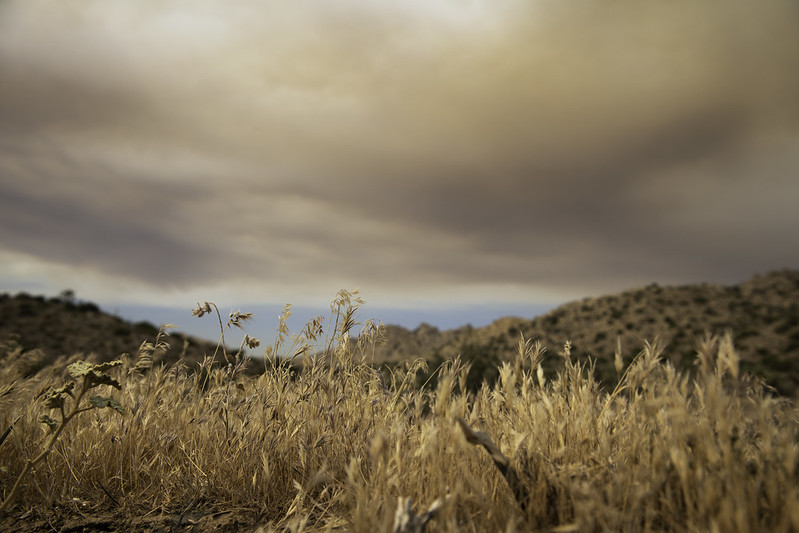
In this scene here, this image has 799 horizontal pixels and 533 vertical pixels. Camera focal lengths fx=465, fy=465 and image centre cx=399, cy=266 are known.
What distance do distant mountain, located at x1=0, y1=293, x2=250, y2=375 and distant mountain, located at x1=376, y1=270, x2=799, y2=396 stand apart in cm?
1399

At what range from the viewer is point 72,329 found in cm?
2655

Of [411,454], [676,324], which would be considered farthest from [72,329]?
[676,324]

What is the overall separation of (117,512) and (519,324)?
42.7m

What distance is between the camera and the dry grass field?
77.7 inches

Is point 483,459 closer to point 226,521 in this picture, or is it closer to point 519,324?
point 226,521

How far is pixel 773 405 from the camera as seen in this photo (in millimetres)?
2652

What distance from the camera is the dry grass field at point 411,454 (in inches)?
77.7

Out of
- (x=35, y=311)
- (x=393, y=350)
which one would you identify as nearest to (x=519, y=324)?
(x=393, y=350)

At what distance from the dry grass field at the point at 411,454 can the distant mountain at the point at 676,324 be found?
22.2 metres

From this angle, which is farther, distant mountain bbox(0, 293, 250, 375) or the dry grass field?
distant mountain bbox(0, 293, 250, 375)

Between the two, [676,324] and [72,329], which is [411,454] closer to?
[72,329]

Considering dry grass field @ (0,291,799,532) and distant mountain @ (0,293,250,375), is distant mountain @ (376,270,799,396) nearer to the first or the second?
distant mountain @ (0,293,250,375)

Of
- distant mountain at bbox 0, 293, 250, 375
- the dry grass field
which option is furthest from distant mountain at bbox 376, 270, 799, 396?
the dry grass field

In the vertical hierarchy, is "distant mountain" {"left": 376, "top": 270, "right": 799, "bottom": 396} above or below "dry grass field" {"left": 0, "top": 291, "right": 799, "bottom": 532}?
above
